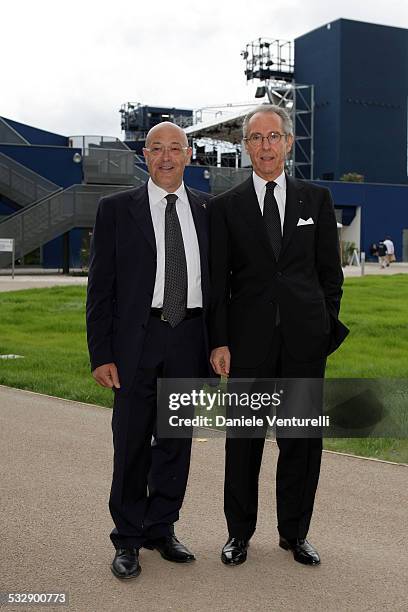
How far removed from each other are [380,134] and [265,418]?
58.0m

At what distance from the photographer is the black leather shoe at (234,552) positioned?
4.23 metres

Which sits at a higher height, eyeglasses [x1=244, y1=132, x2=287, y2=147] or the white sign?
eyeglasses [x1=244, y1=132, x2=287, y2=147]

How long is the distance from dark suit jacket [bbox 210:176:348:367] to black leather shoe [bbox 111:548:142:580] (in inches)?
42.6

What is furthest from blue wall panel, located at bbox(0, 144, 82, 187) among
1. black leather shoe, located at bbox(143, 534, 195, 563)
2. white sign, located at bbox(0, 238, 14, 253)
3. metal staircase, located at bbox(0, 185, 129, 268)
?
black leather shoe, located at bbox(143, 534, 195, 563)

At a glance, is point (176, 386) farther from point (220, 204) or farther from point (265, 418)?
point (220, 204)

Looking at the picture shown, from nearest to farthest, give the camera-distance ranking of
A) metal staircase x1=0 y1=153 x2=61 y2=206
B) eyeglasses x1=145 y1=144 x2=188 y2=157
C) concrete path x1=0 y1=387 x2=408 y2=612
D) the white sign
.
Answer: concrete path x1=0 y1=387 x2=408 y2=612 < eyeglasses x1=145 y1=144 x2=188 y2=157 < the white sign < metal staircase x1=0 y1=153 x2=61 y2=206

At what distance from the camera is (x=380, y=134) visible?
59.7m

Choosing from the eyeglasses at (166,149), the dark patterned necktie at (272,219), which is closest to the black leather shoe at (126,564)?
the dark patterned necktie at (272,219)

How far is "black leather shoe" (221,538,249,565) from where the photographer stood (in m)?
4.23

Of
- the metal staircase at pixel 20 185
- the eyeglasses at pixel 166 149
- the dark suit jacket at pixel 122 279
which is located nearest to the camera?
the dark suit jacket at pixel 122 279

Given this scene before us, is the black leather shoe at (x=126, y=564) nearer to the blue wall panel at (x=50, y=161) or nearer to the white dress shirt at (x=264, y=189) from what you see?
the white dress shirt at (x=264, y=189)

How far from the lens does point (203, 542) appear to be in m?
4.56

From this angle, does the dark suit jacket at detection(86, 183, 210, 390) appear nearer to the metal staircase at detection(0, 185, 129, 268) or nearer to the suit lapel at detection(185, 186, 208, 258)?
the suit lapel at detection(185, 186, 208, 258)

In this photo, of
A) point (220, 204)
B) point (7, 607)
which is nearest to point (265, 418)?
point (220, 204)
